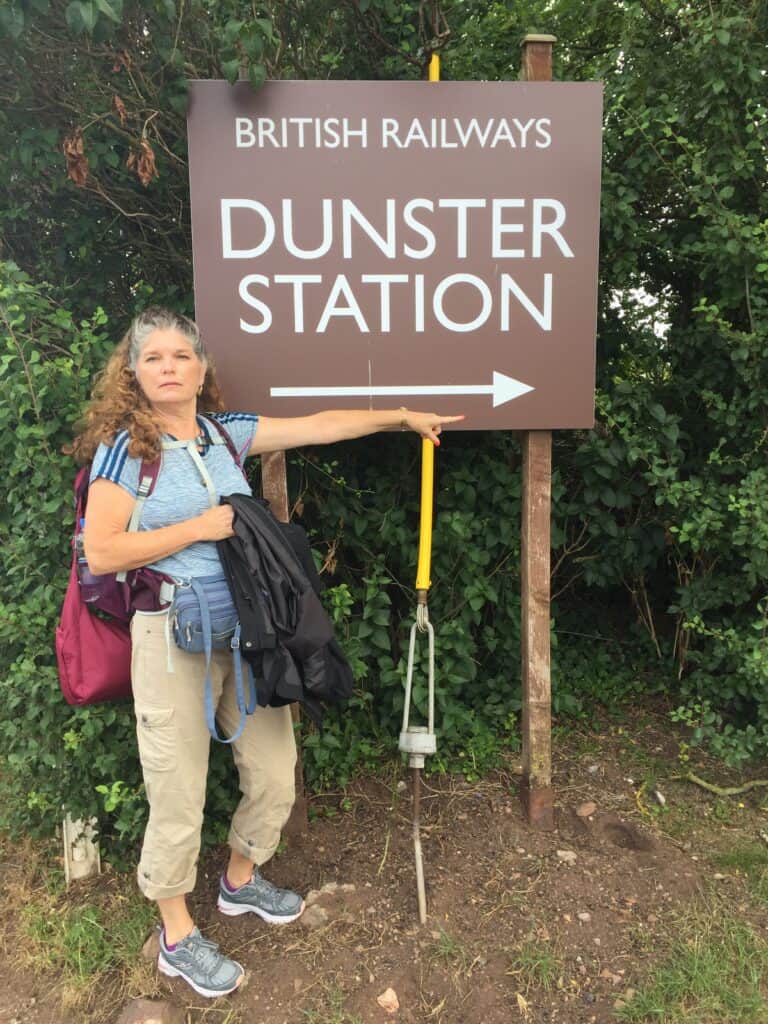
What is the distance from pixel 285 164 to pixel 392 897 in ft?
8.24

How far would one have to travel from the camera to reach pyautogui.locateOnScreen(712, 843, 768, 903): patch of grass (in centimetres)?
257

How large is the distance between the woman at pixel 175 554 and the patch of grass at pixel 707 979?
1.22 meters

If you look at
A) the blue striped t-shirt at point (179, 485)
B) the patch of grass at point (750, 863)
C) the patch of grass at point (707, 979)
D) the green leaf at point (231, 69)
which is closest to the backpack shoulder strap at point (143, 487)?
the blue striped t-shirt at point (179, 485)

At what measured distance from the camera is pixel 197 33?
2500mm

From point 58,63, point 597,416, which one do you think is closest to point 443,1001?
point 597,416

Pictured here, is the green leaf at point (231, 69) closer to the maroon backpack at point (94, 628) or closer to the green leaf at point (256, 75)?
the green leaf at point (256, 75)

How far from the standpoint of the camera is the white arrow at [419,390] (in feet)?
8.26

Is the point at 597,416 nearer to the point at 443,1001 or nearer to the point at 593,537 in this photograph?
the point at 593,537

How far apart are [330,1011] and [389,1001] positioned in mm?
176

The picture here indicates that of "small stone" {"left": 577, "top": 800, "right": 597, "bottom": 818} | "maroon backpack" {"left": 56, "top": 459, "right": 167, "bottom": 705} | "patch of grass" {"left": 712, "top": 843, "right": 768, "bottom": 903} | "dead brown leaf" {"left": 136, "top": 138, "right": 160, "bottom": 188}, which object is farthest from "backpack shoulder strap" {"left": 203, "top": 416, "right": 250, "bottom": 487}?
"patch of grass" {"left": 712, "top": 843, "right": 768, "bottom": 903}

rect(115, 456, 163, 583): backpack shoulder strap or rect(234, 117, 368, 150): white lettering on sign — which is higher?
rect(234, 117, 368, 150): white lettering on sign

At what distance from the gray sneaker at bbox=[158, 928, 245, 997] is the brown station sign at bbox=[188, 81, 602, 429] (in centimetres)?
170

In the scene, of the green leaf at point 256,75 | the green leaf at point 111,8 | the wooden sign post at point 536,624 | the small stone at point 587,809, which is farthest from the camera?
the small stone at point 587,809

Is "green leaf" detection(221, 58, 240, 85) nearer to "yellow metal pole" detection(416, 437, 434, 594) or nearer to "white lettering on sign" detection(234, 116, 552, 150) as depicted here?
"white lettering on sign" detection(234, 116, 552, 150)
